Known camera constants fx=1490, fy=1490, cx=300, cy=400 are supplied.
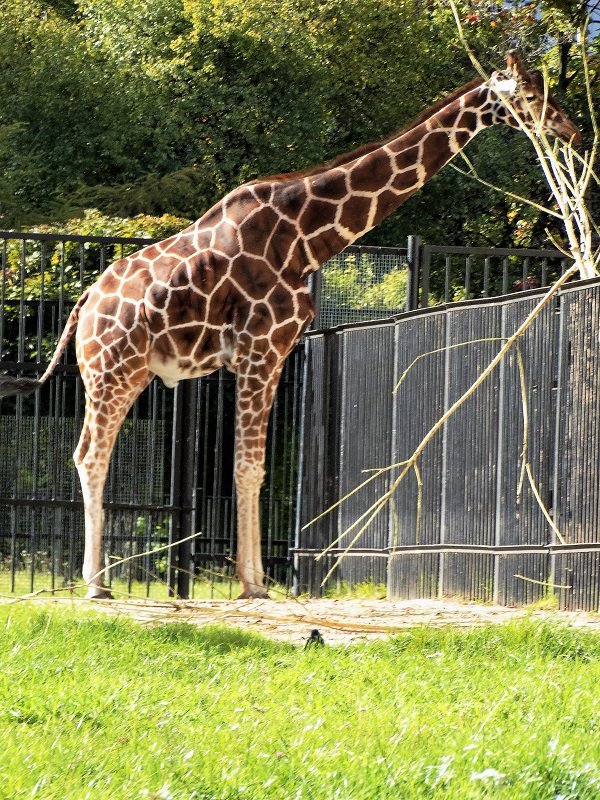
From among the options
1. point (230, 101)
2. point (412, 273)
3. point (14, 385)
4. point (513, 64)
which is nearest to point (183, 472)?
point (14, 385)

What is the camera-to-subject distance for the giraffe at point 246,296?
29.3 ft

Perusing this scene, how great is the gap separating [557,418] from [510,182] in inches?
536

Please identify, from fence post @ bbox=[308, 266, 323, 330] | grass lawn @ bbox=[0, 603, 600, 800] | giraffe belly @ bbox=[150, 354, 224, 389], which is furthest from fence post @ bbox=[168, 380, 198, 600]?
grass lawn @ bbox=[0, 603, 600, 800]

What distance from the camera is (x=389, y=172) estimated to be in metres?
9.16

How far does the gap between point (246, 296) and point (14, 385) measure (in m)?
1.52

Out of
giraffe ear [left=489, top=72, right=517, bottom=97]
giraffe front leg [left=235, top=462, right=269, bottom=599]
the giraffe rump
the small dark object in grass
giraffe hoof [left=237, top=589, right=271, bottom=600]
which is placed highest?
giraffe ear [left=489, top=72, right=517, bottom=97]

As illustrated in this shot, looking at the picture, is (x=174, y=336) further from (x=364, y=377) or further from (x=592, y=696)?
(x=592, y=696)

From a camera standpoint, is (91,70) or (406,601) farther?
(91,70)

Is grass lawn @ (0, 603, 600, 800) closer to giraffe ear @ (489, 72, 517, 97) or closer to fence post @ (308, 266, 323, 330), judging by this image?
giraffe ear @ (489, 72, 517, 97)

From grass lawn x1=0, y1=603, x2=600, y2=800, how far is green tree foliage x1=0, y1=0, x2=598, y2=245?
581 inches

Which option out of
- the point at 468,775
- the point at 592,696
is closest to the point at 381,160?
the point at 592,696

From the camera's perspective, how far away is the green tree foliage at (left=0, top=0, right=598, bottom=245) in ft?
69.5

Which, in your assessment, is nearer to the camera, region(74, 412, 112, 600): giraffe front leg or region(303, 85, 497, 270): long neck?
region(74, 412, 112, 600): giraffe front leg

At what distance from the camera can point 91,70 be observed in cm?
2183
